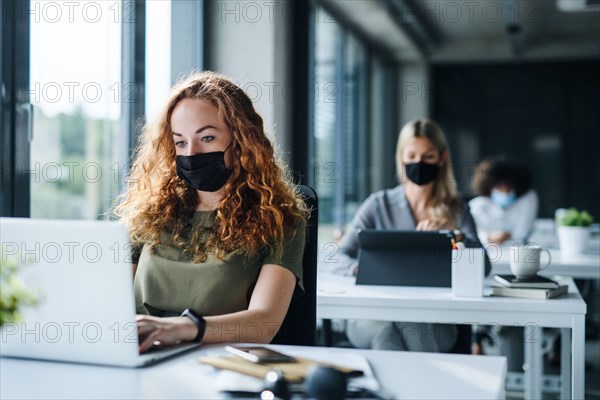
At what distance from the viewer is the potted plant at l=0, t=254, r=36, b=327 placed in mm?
1036

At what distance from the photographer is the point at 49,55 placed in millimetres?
2939

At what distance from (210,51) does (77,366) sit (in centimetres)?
312

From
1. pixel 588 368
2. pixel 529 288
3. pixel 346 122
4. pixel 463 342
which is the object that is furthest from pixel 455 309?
pixel 346 122

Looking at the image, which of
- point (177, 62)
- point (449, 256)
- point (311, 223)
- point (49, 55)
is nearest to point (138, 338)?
point (311, 223)

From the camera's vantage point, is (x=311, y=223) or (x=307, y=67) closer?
(x=311, y=223)

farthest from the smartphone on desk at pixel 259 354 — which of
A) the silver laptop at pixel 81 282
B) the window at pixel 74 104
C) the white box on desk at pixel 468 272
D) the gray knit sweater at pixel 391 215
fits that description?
the gray knit sweater at pixel 391 215

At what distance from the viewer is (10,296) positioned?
1.04 metres

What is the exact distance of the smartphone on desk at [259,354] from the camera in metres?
1.34

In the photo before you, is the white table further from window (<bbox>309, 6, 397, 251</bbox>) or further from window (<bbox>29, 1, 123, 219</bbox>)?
window (<bbox>309, 6, 397, 251</bbox>)

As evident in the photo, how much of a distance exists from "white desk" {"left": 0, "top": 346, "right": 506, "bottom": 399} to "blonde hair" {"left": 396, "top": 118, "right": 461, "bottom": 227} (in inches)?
63.8

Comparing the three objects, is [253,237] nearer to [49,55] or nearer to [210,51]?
[49,55]

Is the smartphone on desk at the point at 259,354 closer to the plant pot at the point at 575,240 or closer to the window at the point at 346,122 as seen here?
the plant pot at the point at 575,240

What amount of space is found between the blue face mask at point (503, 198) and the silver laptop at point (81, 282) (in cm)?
405

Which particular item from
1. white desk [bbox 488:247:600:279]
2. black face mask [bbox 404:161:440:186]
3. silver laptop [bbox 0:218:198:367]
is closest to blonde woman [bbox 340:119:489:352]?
black face mask [bbox 404:161:440:186]
